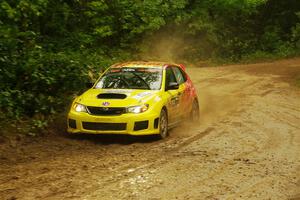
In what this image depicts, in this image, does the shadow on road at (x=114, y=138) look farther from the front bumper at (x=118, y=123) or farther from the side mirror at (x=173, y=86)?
the side mirror at (x=173, y=86)

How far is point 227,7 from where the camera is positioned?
33.8 meters

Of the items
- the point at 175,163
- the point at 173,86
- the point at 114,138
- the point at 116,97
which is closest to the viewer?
→ the point at 175,163

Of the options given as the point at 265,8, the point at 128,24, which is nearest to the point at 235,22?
the point at 265,8

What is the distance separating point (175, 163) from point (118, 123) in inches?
90.9

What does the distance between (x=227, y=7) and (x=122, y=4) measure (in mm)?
16489

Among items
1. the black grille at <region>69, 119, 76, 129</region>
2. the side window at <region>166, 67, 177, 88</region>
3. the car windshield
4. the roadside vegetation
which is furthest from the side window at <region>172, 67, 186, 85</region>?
the black grille at <region>69, 119, 76, 129</region>

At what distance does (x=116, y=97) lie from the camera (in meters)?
12.1

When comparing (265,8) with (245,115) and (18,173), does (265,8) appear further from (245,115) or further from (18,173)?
(18,173)

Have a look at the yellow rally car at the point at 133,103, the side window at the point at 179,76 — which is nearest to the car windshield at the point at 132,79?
the yellow rally car at the point at 133,103

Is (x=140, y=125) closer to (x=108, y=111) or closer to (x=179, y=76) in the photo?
(x=108, y=111)

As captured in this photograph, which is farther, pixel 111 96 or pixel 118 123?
pixel 111 96

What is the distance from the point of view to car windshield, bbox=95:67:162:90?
12840 millimetres

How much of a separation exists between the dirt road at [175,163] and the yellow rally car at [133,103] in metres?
0.33

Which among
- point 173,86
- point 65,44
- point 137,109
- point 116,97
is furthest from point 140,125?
point 65,44
